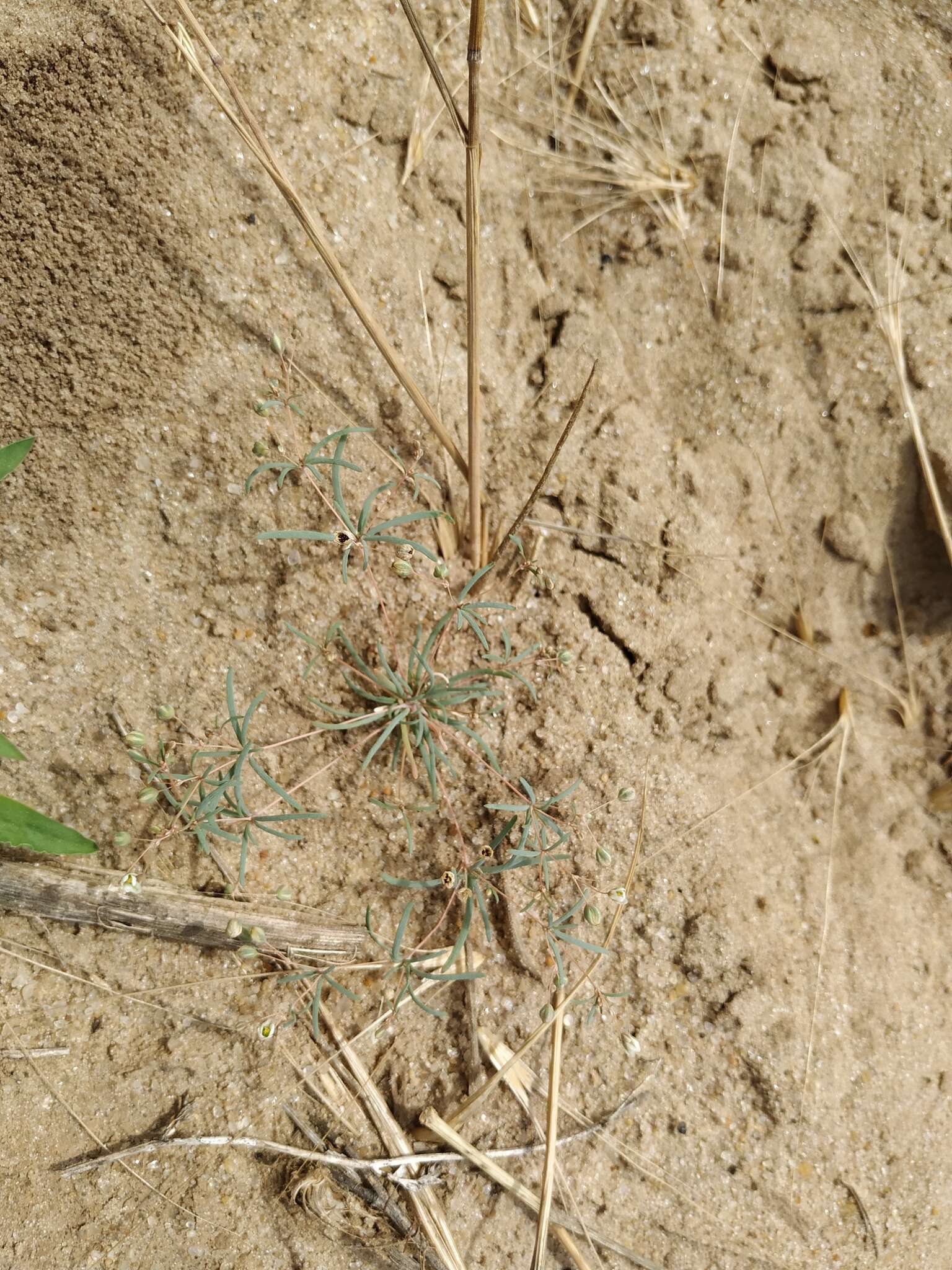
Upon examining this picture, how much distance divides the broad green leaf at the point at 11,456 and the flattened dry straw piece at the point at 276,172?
781mm

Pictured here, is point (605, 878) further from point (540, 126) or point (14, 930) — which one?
point (540, 126)

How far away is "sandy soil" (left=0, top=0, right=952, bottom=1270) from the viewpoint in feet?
6.39

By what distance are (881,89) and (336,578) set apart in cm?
227

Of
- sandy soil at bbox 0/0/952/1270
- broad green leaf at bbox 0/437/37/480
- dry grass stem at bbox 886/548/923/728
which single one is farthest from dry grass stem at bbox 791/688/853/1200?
broad green leaf at bbox 0/437/37/480

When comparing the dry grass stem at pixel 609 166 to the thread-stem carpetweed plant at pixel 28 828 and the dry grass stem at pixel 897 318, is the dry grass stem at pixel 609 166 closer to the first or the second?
the dry grass stem at pixel 897 318

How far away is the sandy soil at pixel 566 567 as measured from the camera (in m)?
1.95

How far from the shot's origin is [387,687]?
78.9 inches

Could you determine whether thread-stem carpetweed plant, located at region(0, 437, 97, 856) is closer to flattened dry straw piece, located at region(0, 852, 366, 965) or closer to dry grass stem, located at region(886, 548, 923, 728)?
flattened dry straw piece, located at region(0, 852, 366, 965)

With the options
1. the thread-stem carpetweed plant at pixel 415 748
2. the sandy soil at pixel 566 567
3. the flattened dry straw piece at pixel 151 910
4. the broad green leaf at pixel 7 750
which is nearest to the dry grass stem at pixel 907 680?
the sandy soil at pixel 566 567

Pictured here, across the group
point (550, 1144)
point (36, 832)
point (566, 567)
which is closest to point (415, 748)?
point (566, 567)

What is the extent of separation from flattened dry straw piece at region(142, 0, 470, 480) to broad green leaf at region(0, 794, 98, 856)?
4.12 ft

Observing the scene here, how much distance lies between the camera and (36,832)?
5.70ft

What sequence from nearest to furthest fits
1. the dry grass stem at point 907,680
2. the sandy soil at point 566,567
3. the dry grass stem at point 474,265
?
the dry grass stem at point 474,265
the sandy soil at point 566,567
the dry grass stem at point 907,680

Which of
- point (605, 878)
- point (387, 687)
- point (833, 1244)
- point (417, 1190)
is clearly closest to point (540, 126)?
point (387, 687)
